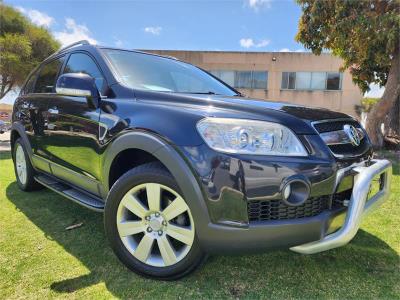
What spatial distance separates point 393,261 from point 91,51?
3.02 meters

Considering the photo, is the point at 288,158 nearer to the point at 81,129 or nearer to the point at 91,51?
the point at 81,129

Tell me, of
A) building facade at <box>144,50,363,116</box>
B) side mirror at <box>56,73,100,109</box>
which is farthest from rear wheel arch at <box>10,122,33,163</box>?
building facade at <box>144,50,363,116</box>

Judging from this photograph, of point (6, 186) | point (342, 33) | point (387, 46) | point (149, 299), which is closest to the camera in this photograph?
point (149, 299)

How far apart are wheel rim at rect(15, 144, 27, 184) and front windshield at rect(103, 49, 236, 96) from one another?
209 cm

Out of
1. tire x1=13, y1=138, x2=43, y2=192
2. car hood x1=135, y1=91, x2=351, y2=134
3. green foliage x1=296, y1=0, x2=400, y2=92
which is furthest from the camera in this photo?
green foliage x1=296, y1=0, x2=400, y2=92

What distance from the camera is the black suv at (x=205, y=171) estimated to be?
1.83 metres

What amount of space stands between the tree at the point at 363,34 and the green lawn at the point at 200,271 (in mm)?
7071

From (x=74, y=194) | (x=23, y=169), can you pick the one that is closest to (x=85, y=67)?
(x=74, y=194)

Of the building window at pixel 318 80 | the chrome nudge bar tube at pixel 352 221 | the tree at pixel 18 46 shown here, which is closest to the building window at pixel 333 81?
the building window at pixel 318 80

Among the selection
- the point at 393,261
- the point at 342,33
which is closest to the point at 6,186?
the point at 393,261

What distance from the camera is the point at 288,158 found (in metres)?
1.83

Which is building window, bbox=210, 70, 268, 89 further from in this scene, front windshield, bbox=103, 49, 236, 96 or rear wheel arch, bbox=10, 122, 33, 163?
front windshield, bbox=103, 49, 236, 96

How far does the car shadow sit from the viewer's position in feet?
7.12

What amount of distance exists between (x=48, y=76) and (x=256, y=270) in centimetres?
305
